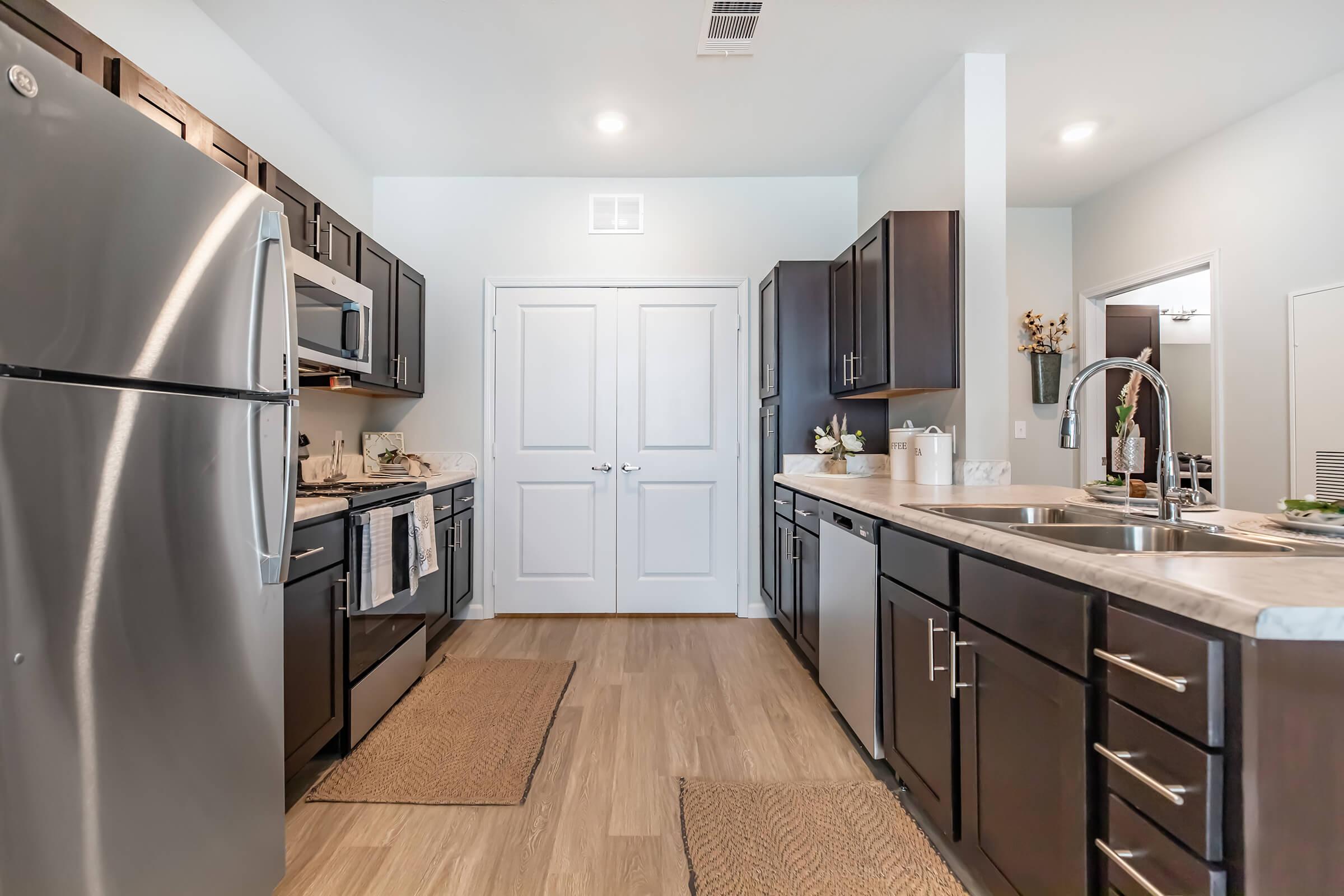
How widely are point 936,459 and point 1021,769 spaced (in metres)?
1.56

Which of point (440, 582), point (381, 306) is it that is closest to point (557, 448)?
point (440, 582)

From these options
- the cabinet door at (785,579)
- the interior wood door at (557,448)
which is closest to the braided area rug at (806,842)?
the cabinet door at (785,579)

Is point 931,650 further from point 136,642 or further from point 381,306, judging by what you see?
point 381,306

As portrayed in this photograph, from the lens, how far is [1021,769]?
1.18 metres

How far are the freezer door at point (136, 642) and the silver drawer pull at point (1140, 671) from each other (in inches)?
63.1

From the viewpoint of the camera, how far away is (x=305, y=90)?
9.28 ft

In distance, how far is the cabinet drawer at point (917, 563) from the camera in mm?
1480

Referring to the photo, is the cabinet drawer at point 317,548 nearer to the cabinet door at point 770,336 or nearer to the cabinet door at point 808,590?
the cabinet door at point 808,590

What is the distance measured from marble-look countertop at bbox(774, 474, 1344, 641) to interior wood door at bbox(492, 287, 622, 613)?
2.50 metres

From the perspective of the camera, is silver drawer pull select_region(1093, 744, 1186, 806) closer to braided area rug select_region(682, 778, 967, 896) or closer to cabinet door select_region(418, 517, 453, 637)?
braided area rug select_region(682, 778, 967, 896)

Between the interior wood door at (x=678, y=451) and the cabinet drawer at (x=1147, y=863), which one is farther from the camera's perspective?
the interior wood door at (x=678, y=451)

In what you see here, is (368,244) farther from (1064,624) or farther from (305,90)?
(1064,624)

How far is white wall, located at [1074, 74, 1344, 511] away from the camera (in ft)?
9.32

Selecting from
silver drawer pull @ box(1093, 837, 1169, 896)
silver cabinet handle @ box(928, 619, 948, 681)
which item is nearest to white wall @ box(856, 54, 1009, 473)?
silver cabinet handle @ box(928, 619, 948, 681)
